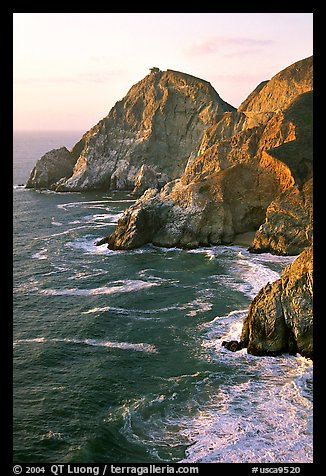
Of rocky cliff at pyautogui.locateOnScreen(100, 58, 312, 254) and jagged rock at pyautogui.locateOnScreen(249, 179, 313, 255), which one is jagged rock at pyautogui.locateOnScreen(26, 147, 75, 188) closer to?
rocky cliff at pyautogui.locateOnScreen(100, 58, 312, 254)

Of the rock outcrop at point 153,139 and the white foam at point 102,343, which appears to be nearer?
the white foam at point 102,343

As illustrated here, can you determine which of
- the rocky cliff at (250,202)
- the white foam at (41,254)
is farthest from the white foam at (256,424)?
the white foam at (41,254)

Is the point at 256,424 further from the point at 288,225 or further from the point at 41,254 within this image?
the point at 41,254

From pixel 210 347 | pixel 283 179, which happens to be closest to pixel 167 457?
pixel 210 347

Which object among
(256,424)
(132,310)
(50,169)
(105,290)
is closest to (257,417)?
(256,424)

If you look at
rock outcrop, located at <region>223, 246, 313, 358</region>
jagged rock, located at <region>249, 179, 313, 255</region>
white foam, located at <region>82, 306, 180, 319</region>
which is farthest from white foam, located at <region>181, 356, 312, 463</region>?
jagged rock, located at <region>249, 179, 313, 255</region>

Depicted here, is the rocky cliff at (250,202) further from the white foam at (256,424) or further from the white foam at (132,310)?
the white foam at (256,424)
